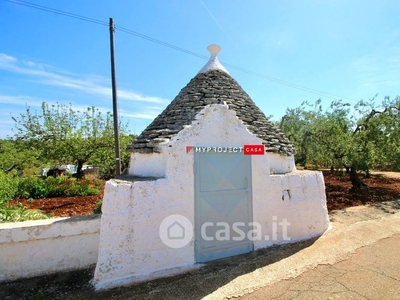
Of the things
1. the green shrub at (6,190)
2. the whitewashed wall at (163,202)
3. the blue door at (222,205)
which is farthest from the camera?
the green shrub at (6,190)

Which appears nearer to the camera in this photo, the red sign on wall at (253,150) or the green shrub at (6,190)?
the red sign on wall at (253,150)

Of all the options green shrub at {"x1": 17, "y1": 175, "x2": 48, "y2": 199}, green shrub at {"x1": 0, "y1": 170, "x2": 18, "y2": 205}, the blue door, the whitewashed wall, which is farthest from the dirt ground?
the blue door

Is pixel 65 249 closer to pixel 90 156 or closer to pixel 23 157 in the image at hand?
pixel 90 156

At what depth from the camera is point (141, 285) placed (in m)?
3.92

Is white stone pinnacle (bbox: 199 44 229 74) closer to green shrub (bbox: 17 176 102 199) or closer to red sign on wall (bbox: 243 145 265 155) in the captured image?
red sign on wall (bbox: 243 145 265 155)

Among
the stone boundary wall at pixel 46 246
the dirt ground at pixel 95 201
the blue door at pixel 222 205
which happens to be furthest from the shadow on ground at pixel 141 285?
the dirt ground at pixel 95 201

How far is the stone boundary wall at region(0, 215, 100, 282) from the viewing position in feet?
13.4

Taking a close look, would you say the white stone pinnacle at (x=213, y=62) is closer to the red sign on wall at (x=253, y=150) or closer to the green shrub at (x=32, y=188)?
the red sign on wall at (x=253, y=150)

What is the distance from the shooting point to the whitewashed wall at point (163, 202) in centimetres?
391

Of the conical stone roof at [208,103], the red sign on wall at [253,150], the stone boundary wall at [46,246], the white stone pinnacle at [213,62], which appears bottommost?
the stone boundary wall at [46,246]

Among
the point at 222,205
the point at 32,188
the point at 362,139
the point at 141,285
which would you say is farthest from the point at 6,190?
the point at 362,139

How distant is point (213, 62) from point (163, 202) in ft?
16.7

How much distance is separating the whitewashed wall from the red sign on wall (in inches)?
3.9

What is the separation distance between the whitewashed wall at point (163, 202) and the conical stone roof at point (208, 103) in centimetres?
55
